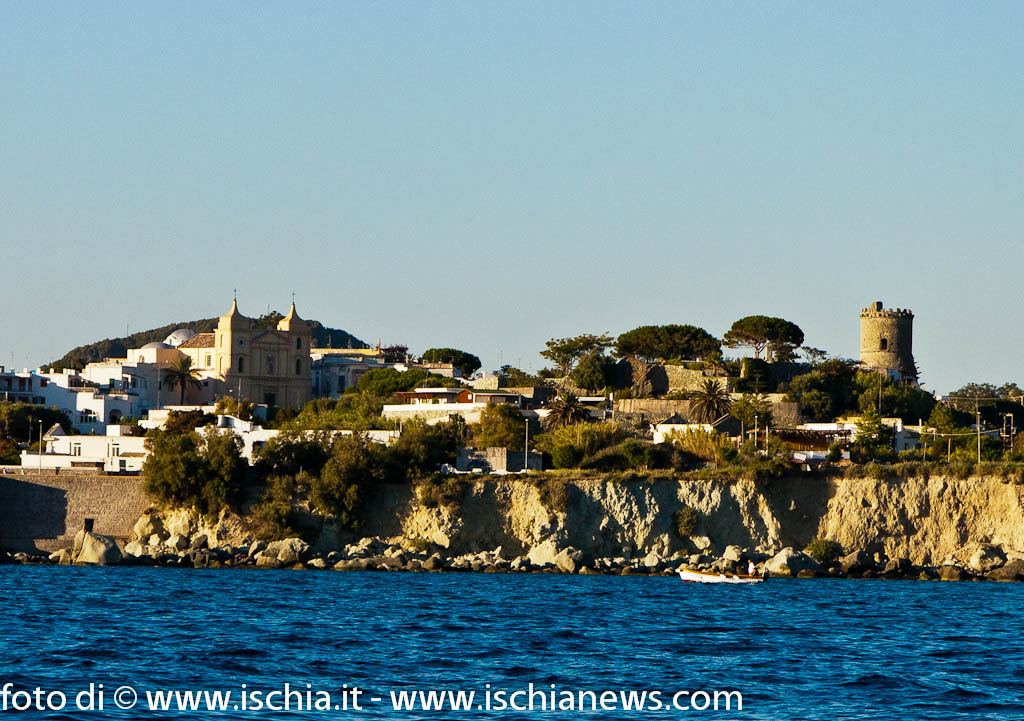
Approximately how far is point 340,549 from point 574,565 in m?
8.09

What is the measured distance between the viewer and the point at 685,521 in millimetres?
56531

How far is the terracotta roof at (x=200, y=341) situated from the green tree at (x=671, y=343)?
23.0m

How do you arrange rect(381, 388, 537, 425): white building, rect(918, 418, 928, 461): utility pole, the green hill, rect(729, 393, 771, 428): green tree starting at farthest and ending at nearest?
1. the green hill
2. rect(381, 388, 537, 425): white building
3. rect(729, 393, 771, 428): green tree
4. rect(918, 418, 928, 461): utility pole

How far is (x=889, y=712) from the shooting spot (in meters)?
25.0

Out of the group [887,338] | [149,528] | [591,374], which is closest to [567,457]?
[149,528]

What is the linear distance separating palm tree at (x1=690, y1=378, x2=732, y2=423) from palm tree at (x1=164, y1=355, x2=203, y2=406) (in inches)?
1070

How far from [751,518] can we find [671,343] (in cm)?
3285

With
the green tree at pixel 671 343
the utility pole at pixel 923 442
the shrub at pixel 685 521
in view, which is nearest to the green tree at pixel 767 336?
the green tree at pixel 671 343

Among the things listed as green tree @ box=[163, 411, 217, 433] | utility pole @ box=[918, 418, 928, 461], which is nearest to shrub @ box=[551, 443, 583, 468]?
utility pole @ box=[918, 418, 928, 461]

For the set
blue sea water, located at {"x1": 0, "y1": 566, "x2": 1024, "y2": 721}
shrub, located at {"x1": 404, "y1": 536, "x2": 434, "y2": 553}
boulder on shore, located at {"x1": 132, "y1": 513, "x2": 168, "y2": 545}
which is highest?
boulder on shore, located at {"x1": 132, "y1": 513, "x2": 168, "y2": 545}

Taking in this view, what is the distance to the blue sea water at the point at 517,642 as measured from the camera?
1029 inches

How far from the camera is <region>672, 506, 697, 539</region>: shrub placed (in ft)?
185

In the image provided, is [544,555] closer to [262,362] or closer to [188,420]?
[188,420]

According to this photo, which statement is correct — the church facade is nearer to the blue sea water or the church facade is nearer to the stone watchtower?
the stone watchtower
